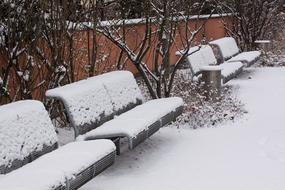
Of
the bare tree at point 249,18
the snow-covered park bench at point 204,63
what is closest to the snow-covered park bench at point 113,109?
the snow-covered park bench at point 204,63

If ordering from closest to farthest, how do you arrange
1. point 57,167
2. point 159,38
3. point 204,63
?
point 57,167 < point 159,38 < point 204,63

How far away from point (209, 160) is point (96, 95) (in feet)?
5.08

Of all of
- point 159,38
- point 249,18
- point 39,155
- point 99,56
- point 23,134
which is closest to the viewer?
point 23,134

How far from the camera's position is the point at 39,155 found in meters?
5.14

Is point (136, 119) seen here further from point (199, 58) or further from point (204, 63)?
point (204, 63)

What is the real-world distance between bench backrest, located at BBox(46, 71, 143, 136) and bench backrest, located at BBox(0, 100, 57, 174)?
15.7 inches

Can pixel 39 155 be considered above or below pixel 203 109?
above

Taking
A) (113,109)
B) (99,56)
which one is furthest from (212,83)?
(113,109)

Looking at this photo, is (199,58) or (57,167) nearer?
(57,167)

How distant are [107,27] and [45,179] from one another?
4672mm

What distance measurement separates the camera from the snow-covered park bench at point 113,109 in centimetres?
562

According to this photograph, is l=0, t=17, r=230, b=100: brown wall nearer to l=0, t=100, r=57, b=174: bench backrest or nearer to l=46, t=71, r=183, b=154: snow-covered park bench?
l=46, t=71, r=183, b=154: snow-covered park bench

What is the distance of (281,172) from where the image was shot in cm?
570

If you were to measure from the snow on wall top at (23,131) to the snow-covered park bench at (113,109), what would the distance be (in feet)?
1.41
